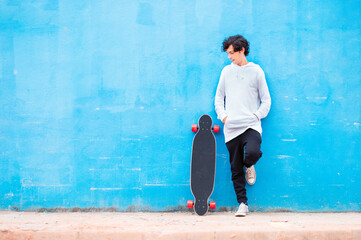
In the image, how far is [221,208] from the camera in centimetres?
372

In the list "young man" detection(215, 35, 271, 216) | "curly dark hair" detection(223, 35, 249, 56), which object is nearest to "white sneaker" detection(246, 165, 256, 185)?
"young man" detection(215, 35, 271, 216)

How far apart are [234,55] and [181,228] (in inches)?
68.4

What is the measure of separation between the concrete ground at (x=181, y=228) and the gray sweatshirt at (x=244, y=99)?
876 mm

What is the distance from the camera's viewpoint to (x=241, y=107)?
342cm

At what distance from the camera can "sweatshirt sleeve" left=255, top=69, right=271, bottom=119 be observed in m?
3.40

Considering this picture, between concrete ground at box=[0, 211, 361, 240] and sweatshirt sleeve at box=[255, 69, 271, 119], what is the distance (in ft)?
3.43

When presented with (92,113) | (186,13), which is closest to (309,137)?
(186,13)

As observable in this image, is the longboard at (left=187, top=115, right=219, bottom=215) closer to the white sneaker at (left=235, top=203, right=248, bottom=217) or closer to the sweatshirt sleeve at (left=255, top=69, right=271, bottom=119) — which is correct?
the white sneaker at (left=235, top=203, right=248, bottom=217)

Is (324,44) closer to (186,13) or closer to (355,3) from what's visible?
(355,3)

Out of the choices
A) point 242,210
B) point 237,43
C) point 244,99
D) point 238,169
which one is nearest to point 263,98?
point 244,99

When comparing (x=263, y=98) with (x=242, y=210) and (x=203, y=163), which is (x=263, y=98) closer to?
(x=203, y=163)

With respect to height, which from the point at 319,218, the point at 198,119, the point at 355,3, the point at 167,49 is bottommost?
the point at 319,218

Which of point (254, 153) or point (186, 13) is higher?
point (186, 13)

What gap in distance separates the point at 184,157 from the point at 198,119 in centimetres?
44
